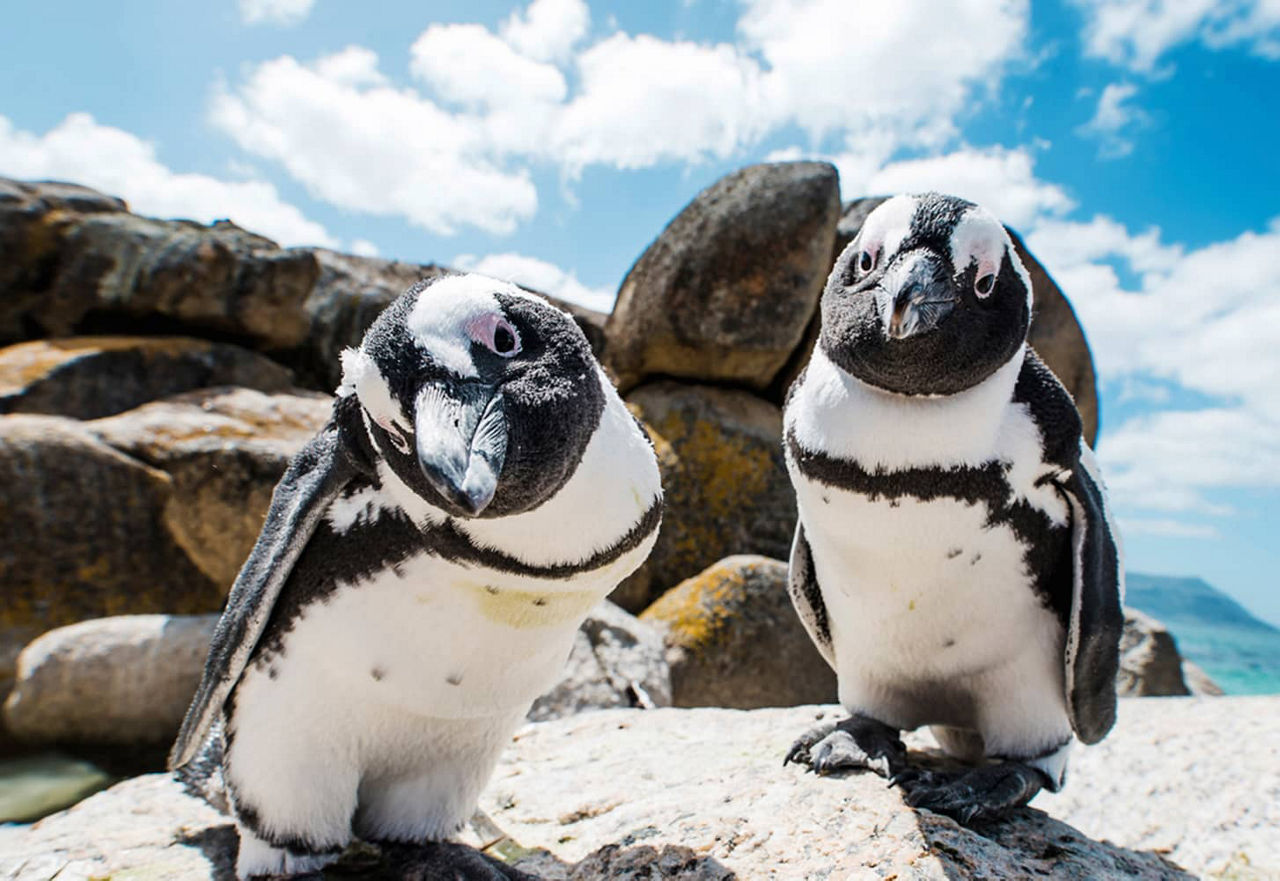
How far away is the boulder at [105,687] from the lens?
362cm

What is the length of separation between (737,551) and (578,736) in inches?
99.1

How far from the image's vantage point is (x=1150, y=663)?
17.6 feet

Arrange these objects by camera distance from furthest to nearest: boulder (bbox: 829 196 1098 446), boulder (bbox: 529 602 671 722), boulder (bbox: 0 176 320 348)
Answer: boulder (bbox: 0 176 320 348)
boulder (bbox: 829 196 1098 446)
boulder (bbox: 529 602 671 722)

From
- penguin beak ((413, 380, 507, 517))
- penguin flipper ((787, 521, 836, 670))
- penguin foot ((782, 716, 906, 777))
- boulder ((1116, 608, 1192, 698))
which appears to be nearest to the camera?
penguin beak ((413, 380, 507, 517))

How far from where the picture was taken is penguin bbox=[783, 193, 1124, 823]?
150 cm

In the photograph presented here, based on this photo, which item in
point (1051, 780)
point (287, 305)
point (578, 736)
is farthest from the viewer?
point (287, 305)

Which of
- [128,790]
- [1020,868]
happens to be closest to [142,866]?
[128,790]

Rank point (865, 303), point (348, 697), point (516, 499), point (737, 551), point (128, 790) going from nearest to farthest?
point (516, 499) → point (348, 697) → point (865, 303) → point (128, 790) → point (737, 551)

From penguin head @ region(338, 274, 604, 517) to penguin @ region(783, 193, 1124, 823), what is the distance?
1.86 feet

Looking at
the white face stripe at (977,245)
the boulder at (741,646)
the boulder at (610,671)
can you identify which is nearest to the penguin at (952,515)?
the white face stripe at (977,245)

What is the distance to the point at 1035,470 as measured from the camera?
1.61 m

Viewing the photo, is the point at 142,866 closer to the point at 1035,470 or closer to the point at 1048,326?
the point at 1035,470

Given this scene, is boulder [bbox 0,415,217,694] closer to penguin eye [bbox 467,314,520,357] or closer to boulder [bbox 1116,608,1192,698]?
penguin eye [bbox 467,314,520,357]

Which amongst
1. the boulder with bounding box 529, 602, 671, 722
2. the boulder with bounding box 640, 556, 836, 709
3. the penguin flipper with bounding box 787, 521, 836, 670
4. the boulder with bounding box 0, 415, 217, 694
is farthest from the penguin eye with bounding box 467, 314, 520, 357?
the boulder with bounding box 0, 415, 217, 694
